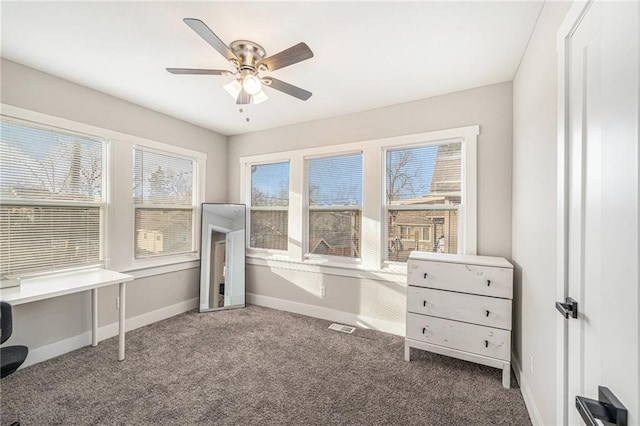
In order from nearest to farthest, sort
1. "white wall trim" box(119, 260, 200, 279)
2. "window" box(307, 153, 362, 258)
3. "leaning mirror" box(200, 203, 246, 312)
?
"white wall trim" box(119, 260, 200, 279), "window" box(307, 153, 362, 258), "leaning mirror" box(200, 203, 246, 312)

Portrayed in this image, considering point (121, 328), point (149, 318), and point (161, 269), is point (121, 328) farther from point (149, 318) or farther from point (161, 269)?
point (161, 269)

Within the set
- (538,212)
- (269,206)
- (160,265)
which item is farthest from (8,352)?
(538,212)

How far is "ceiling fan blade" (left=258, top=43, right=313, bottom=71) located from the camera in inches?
65.4

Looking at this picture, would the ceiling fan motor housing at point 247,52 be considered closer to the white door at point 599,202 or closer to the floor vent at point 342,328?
the white door at point 599,202

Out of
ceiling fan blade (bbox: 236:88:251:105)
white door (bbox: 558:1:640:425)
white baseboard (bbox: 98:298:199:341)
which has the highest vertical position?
ceiling fan blade (bbox: 236:88:251:105)

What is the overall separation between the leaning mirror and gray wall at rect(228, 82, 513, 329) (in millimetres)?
259

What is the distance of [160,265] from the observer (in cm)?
350

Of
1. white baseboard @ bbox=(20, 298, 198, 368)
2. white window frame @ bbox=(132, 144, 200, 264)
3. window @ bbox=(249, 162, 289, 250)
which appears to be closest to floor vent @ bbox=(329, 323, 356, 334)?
window @ bbox=(249, 162, 289, 250)

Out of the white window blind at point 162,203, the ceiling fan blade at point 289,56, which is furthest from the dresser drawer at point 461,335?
the white window blind at point 162,203

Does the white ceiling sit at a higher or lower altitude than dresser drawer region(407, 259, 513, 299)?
higher

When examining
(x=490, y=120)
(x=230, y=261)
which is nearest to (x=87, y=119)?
(x=230, y=261)

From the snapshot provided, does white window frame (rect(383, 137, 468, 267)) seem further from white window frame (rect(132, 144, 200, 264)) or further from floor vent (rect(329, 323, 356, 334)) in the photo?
white window frame (rect(132, 144, 200, 264))

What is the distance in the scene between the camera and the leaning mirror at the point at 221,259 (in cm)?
388

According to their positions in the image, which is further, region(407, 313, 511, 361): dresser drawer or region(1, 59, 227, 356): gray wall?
region(1, 59, 227, 356): gray wall
